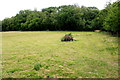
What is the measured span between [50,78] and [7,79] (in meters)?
1.46

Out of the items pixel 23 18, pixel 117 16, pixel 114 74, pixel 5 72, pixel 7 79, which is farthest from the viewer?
pixel 23 18

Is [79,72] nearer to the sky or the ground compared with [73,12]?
nearer to the ground

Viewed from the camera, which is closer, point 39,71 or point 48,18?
point 39,71

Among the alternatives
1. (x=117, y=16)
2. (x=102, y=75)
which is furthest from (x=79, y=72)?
(x=117, y=16)

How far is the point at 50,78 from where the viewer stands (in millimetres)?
3811

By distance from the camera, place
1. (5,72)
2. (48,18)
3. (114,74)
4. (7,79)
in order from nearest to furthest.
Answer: (7,79), (114,74), (5,72), (48,18)

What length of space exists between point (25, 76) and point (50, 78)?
3.00 ft

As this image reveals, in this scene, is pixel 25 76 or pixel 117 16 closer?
pixel 25 76

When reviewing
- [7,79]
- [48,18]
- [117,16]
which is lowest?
[7,79]

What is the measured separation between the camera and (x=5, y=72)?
436 centimetres

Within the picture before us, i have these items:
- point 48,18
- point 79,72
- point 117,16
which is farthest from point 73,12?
point 79,72

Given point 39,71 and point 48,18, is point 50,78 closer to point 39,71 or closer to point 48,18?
point 39,71

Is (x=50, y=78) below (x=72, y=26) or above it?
below

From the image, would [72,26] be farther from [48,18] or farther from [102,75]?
[102,75]
